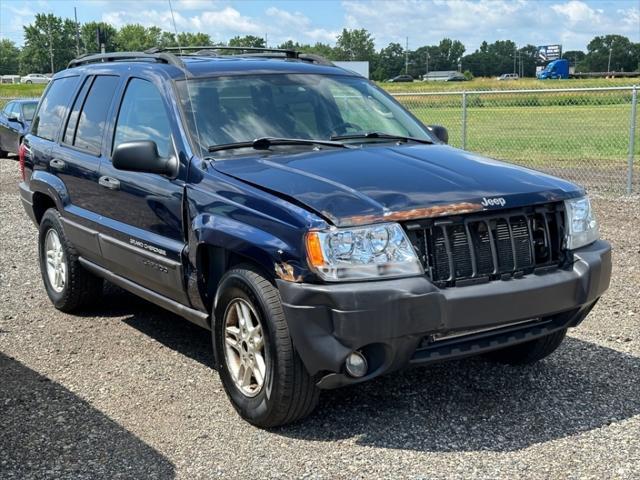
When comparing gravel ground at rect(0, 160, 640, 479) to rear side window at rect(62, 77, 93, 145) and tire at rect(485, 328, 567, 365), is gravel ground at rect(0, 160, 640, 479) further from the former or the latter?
rear side window at rect(62, 77, 93, 145)

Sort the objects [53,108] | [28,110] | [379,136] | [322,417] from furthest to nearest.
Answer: [28,110] → [53,108] → [379,136] → [322,417]

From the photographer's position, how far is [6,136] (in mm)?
19250

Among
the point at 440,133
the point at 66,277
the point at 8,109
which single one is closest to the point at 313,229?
the point at 440,133

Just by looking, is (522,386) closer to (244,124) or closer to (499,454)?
(499,454)

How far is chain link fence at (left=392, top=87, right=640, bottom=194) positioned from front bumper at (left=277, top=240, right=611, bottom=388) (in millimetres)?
8627

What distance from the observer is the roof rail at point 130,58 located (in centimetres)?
513

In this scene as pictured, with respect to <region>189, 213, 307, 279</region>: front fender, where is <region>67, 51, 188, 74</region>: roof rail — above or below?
above

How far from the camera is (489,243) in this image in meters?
3.91

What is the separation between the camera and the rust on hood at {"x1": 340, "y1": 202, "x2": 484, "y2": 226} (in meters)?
3.62

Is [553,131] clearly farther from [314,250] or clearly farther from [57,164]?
[314,250]

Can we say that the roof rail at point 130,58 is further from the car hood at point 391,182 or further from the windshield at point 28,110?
the windshield at point 28,110

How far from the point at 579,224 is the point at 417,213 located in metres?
1.08

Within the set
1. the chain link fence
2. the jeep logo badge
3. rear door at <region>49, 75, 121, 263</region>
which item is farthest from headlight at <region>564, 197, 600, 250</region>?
the chain link fence

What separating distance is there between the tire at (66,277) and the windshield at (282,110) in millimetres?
2046
